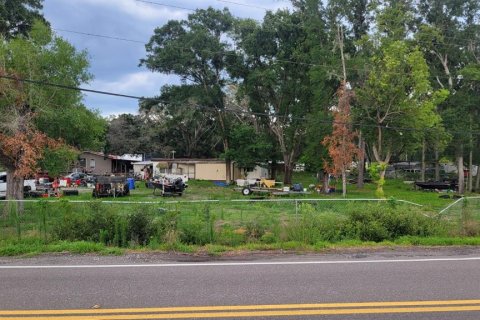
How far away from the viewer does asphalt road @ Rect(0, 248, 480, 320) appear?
5715mm

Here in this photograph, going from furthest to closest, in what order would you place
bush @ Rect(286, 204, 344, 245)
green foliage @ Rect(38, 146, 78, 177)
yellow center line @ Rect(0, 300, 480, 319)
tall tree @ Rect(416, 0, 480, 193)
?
tall tree @ Rect(416, 0, 480, 193)
green foliage @ Rect(38, 146, 78, 177)
bush @ Rect(286, 204, 344, 245)
yellow center line @ Rect(0, 300, 480, 319)

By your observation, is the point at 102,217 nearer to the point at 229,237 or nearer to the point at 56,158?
the point at 229,237

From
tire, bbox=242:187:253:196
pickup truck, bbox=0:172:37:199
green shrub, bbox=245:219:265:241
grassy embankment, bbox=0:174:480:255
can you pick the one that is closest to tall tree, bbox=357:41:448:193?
tire, bbox=242:187:253:196

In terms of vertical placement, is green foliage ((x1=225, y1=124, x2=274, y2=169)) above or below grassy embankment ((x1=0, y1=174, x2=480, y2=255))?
above

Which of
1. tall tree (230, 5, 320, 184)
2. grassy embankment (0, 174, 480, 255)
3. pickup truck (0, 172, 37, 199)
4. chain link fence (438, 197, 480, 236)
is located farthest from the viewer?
tall tree (230, 5, 320, 184)

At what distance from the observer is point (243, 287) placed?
693 cm

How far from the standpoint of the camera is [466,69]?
42625mm

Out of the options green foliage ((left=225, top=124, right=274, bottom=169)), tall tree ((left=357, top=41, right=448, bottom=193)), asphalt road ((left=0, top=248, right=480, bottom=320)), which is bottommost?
asphalt road ((left=0, top=248, right=480, bottom=320))

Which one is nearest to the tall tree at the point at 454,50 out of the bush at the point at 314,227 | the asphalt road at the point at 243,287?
the bush at the point at 314,227

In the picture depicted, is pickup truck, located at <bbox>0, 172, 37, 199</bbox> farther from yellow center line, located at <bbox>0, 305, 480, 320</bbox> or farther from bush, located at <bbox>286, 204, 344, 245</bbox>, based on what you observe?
yellow center line, located at <bbox>0, 305, 480, 320</bbox>

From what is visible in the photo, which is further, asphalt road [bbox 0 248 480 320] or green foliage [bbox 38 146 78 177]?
green foliage [bbox 38 146 78 177]

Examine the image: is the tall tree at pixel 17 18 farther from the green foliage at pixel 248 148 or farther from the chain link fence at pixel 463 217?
the chain link fence at pixel 463 217

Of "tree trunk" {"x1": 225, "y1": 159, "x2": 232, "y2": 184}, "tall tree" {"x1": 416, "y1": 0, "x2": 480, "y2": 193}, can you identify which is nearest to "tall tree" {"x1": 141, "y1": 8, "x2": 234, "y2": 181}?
"tree trunk" {"x1": 225, "y1": 159, "x2": 232, "y2": 184}

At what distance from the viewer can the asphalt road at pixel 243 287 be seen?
18.7ft
